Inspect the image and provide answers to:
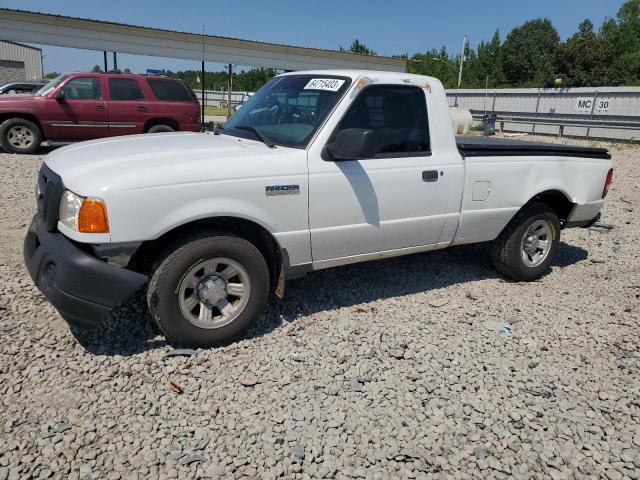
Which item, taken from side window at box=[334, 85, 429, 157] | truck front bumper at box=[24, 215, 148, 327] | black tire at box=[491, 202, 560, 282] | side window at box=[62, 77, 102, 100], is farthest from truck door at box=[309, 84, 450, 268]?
side window at box=[62, 77, 102, 100]

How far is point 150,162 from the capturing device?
3.28m

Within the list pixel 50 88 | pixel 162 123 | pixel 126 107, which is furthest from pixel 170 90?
pixel 50 88

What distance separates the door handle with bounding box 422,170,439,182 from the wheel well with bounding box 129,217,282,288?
1371 millimetres

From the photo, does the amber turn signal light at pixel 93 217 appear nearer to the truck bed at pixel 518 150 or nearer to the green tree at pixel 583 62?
the truck bed at pixel 518 150

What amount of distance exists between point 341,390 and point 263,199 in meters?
1.35

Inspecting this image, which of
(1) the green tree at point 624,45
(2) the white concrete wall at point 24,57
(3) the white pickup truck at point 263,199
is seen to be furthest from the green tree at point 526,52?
(3) the white pickup truck at point 263,199

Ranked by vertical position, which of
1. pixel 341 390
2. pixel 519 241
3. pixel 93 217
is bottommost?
pixel 341 390

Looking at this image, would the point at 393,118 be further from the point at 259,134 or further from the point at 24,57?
the point at 24,57

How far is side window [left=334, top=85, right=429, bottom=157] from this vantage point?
156 inches

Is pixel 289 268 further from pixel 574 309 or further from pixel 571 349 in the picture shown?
pixel 574 309

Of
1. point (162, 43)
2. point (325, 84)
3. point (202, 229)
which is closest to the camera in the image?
point (202, 229)

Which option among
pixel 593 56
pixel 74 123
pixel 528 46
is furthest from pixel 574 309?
pixel 528 46

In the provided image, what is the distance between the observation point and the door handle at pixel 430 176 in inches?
165

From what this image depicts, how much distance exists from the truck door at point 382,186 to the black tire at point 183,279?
0.51 metres
